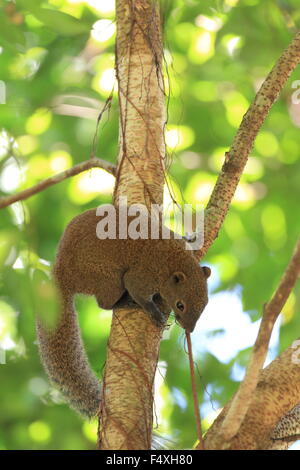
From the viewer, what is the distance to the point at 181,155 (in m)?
6.16

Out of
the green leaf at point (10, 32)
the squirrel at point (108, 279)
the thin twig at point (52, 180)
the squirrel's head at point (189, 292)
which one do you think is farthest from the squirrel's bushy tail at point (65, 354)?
the green leaf at point (10, 32)

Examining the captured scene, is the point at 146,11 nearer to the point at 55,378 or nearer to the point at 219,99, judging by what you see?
the point at 219,99

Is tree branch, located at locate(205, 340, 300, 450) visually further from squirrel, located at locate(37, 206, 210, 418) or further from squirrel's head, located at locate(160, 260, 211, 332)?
squirrel's head, located at locate(160, 260, 211, 332)

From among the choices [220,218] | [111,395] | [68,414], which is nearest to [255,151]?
[220,218]

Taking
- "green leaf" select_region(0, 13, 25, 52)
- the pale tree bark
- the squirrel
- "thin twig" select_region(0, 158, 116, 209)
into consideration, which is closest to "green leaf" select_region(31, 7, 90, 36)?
"green leaf" select_region(0, 13, 25, 52)

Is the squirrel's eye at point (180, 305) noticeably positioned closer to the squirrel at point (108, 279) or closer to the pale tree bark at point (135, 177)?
the squirrel at point (108, 279)

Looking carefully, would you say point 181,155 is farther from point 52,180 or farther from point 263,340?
point 263,340

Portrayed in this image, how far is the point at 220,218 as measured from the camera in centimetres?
393

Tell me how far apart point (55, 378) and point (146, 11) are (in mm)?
2448

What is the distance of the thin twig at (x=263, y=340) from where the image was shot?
247 cm

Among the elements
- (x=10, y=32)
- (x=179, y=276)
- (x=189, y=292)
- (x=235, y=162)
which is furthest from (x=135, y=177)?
(x=10, y=32)

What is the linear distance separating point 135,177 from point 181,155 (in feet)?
7.16

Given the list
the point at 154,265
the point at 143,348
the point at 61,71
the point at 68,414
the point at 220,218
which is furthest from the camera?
the point at 61,71
